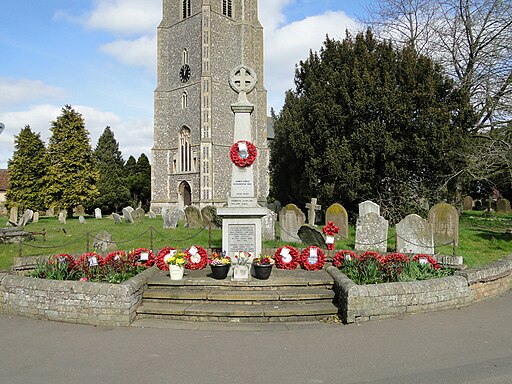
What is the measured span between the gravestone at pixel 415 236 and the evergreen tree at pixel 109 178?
125ft

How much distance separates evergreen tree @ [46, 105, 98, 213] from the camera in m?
35.7

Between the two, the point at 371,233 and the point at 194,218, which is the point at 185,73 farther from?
the point at 371,233

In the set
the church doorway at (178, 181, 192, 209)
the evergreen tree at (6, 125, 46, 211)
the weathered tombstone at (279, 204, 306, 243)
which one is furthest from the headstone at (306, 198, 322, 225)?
the evergreen tree at (6, 125, 46, 211)

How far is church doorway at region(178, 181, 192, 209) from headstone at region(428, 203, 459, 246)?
26777mm

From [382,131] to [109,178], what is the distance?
1413 inches

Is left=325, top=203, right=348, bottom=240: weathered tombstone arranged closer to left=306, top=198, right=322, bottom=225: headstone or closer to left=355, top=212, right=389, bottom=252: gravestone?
left=355, top=212, right=389, bottom=252: gravestone

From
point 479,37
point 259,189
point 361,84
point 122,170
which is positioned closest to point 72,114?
point 122,170

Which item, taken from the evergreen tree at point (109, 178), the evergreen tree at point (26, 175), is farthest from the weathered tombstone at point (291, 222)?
the evergreen tree at point (109, 178)

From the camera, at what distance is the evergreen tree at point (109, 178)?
44219 millimetres

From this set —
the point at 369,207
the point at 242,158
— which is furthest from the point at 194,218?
the point at 242,158

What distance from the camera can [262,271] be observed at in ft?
25.6

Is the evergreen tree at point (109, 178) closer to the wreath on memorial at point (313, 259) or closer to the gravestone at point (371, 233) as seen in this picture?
the gravestone at point (371, 233)

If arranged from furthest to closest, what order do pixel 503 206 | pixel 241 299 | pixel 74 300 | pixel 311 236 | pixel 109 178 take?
1. pixel 109 178
2. pixel 503 206
3. pixel 311 236
4. pixel 241 299
5. pixel 74 300

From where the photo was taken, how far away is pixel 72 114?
37094 millimetres
